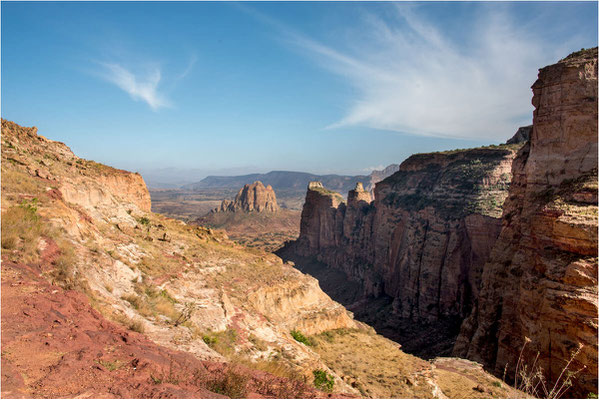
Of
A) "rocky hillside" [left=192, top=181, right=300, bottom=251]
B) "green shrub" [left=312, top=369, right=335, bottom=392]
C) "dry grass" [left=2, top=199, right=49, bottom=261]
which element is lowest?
"rocky hillside" [left=192, top=181, right=300, bottom=251]

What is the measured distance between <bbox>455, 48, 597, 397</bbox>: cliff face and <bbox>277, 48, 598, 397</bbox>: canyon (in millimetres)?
61

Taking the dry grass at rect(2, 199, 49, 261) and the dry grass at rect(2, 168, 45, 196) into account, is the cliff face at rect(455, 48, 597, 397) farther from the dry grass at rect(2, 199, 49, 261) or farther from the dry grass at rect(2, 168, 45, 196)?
the dry grass at rect(2, 168, 45, 196)

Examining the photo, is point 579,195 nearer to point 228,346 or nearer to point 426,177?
point 228,346

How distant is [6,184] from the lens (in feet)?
38.1

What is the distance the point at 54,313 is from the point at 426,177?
4675 centimetres

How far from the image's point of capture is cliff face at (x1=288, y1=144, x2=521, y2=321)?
33906mm

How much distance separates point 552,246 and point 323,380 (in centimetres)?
1486

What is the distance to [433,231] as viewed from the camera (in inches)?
1485

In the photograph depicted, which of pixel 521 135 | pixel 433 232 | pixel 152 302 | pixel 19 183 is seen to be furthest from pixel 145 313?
pixel 521 135

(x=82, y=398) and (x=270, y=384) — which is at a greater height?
(x=82, y=398)

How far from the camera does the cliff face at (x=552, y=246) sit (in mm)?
15188

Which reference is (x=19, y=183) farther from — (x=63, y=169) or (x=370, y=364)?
(x=370, y=364)

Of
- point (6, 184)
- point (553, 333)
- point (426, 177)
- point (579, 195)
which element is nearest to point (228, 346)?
point (6, 184)

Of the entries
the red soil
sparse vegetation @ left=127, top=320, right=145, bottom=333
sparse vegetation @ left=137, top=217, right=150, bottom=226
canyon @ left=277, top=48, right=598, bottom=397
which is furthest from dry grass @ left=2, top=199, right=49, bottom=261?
canyon @ left=277, top=48, right=598, bottom=397
